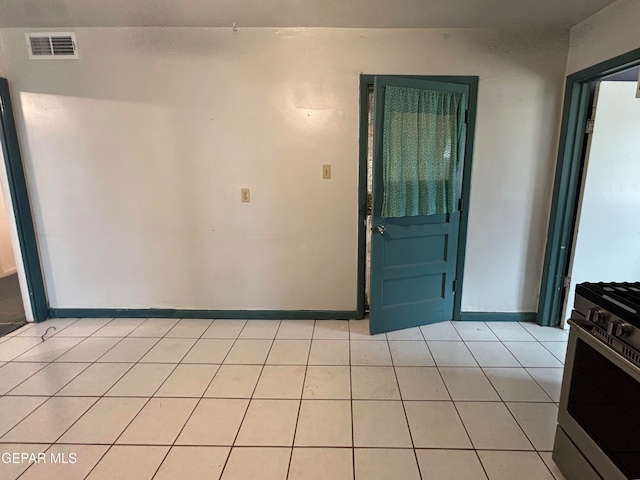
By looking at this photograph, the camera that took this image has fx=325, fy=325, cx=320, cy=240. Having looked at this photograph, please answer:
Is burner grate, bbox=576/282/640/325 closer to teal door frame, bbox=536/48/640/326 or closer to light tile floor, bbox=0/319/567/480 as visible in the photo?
light tile floor, bbox=0/319/567/480

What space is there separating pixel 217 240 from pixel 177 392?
1.26 metres

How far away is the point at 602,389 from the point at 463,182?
1.84 meters

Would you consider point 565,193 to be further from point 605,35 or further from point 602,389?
point 602,389

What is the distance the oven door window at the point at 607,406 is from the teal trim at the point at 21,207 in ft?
12.8

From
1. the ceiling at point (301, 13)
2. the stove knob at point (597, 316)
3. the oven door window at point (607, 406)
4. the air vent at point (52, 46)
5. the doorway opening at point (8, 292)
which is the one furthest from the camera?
the doorway opening at point (8, 292)

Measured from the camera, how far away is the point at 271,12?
2258 mm

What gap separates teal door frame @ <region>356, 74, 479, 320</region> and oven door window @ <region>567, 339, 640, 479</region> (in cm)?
157

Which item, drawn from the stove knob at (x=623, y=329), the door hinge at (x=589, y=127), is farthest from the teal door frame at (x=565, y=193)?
the stove knob at (x=623, y=329)

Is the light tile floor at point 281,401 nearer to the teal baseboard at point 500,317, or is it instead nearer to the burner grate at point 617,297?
the teal baseboard at point 500,317

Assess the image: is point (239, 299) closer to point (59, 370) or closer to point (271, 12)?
point (59, 370)

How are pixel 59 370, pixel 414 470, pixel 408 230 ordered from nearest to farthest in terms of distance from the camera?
pixel 414 470 < pixel 59 370 < pixel 408 230

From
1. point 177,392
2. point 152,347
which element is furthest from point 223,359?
point 152,347

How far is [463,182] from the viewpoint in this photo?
2.72 meters

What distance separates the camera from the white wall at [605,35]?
1.96m
